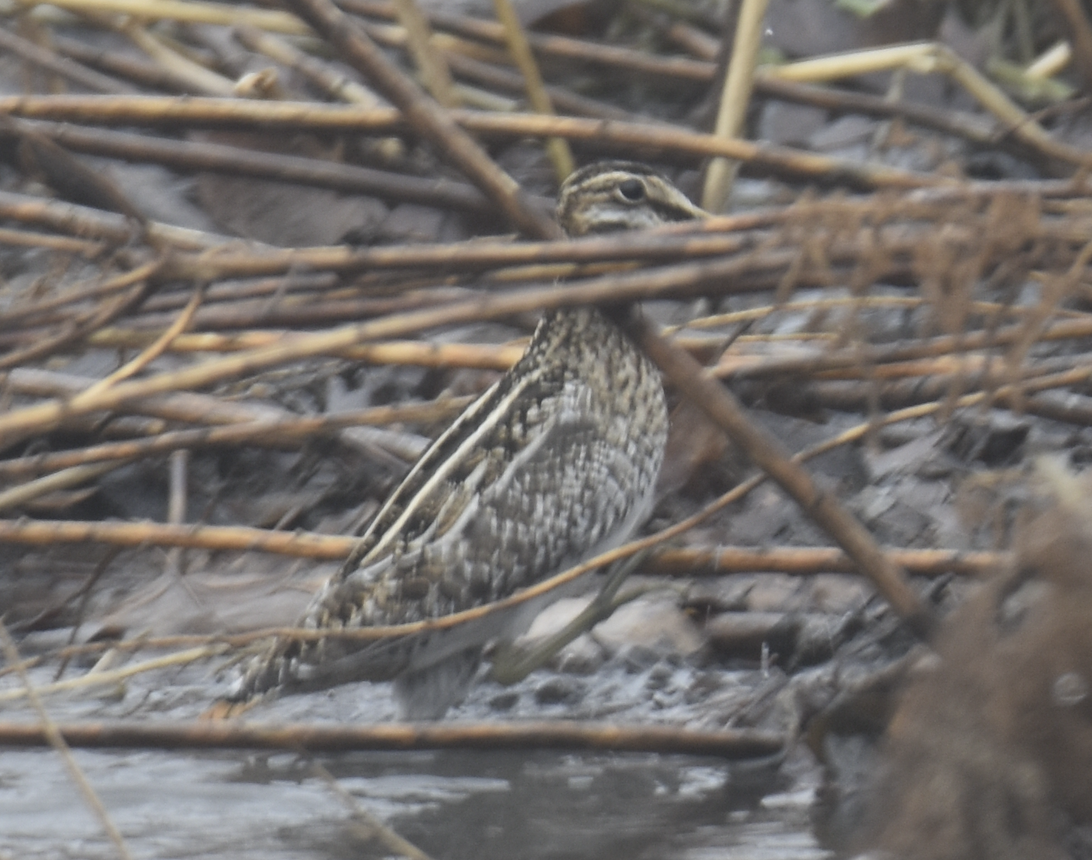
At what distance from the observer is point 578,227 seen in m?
4.21

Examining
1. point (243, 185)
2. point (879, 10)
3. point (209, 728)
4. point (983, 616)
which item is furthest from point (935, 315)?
point (879, 10)

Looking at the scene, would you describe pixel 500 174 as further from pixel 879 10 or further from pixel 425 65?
pixel 879 10

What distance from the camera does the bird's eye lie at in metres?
4.11

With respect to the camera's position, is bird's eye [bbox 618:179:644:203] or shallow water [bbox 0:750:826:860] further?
bird's eye [bbox 618:179:644:203]

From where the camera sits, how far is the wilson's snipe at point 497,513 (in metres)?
3.80

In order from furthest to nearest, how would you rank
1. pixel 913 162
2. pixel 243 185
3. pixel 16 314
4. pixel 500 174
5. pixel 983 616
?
pixel 913 162
pixel 243 185
pixel 500 174
pixel 16 314
pixel 983 616

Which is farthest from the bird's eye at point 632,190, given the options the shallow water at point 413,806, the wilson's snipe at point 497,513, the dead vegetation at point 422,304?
the shallow water at point 413,806

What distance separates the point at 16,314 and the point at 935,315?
1.50 metres

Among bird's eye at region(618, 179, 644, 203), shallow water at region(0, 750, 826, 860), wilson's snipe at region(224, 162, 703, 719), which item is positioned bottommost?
shallow water at region(0, 750, 826, 860)

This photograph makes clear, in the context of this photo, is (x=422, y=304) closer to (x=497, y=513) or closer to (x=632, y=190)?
(x=497, y=513)

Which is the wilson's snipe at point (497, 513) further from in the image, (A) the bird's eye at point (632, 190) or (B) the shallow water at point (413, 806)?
(B) the shallow water at point (413, 806)

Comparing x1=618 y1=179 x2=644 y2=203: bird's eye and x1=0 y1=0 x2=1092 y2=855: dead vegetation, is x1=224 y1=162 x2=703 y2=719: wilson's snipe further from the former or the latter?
x1=0 y1=0 x2=1092 y2=855: dead vegetation

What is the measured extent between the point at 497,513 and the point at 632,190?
0.83m

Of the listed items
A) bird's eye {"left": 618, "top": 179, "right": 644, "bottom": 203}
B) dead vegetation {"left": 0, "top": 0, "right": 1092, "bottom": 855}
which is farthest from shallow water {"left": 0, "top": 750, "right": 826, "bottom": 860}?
bird's eye {"left": 618, "top": 179, "right": 644, "bottom": 203}
